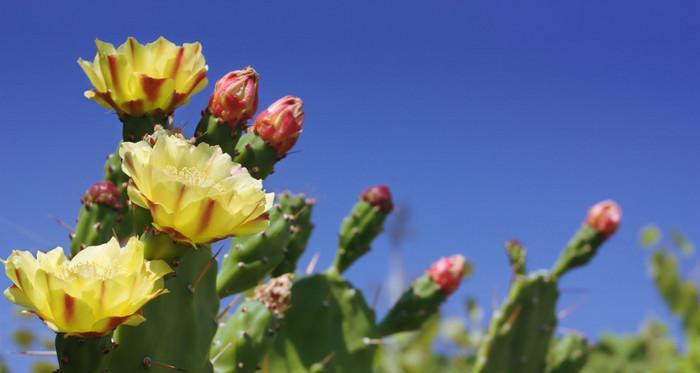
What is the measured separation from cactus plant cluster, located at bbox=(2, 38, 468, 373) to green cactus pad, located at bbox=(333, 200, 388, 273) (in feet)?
0.55

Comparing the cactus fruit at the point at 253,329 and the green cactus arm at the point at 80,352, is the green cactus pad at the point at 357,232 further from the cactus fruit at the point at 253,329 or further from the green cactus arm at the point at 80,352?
the green cactus arm at the point at 80,352

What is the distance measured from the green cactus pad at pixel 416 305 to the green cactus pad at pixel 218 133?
981 mm

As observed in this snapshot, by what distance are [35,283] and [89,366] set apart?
0.12 meters

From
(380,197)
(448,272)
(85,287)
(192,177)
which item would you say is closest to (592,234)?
(448,272)

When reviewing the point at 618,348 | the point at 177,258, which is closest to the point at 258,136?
the point at 177,258

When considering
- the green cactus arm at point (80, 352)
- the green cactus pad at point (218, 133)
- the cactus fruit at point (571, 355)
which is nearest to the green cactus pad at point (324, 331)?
the cactus fruit at point (571, 355)

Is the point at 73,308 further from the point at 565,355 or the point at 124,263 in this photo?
the point at 565,355

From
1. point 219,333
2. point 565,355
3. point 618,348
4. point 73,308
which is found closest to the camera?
point 73,308

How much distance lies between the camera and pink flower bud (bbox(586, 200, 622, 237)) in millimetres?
2512

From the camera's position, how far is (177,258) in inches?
40.1

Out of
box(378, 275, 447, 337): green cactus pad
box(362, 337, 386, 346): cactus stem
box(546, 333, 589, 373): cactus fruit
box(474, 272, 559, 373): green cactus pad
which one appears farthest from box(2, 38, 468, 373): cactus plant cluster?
box(546, 333, 589, 373): cactus fruit

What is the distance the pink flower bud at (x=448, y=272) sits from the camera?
6.97ft

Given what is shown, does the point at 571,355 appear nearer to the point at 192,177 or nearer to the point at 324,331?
the point at 324,331

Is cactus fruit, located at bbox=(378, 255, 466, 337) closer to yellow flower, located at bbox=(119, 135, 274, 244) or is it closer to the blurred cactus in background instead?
the blurred cactus in background
